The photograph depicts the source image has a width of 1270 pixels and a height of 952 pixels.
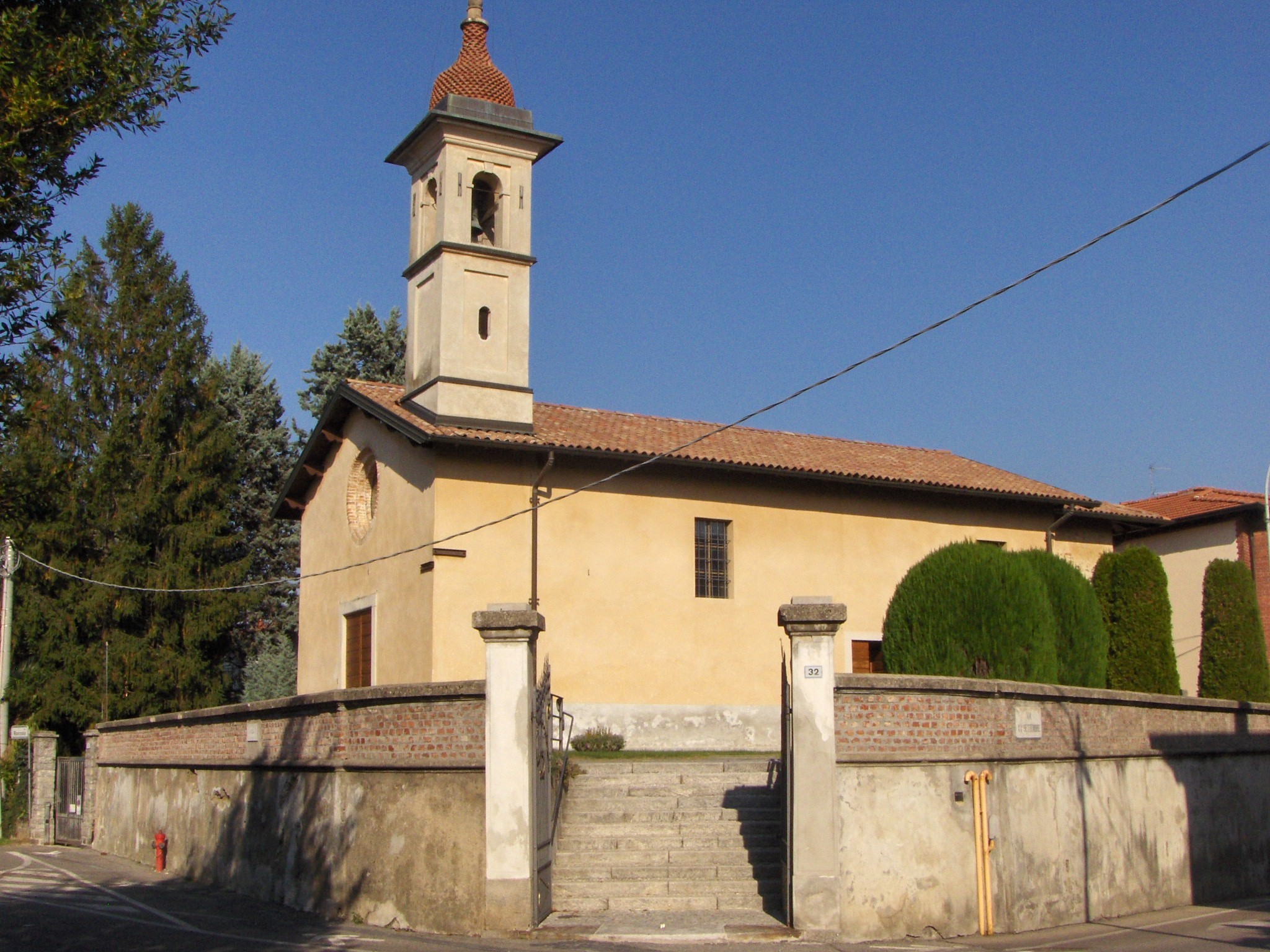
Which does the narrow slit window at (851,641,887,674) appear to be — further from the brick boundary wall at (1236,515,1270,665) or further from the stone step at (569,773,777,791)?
the brick boundary wall at (1236,515,1270,665)

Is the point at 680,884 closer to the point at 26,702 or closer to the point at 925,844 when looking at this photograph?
the point at 925,844

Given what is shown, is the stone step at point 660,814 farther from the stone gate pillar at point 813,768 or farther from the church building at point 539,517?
the church building at point 539,517

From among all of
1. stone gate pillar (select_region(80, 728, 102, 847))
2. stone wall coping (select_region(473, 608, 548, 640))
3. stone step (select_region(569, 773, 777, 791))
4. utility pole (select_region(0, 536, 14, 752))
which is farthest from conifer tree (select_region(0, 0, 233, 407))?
utility pole (select_region(0, 536, 14, 752))

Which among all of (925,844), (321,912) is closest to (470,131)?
(321,912)

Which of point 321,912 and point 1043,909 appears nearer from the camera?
point 1043,909

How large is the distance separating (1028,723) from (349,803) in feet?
22.2

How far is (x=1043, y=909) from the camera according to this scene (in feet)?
37.9

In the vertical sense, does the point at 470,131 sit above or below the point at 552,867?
above

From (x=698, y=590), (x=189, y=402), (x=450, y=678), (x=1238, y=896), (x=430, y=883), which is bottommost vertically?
(x=1238, y=896)

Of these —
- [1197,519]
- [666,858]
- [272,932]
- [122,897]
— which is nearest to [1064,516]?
[1197,519]

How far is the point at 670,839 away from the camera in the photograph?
12555 millimetres

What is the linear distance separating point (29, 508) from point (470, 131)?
14.3 metres

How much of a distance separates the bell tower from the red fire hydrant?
24.0 ft

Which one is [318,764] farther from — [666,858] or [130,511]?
[130,511]
